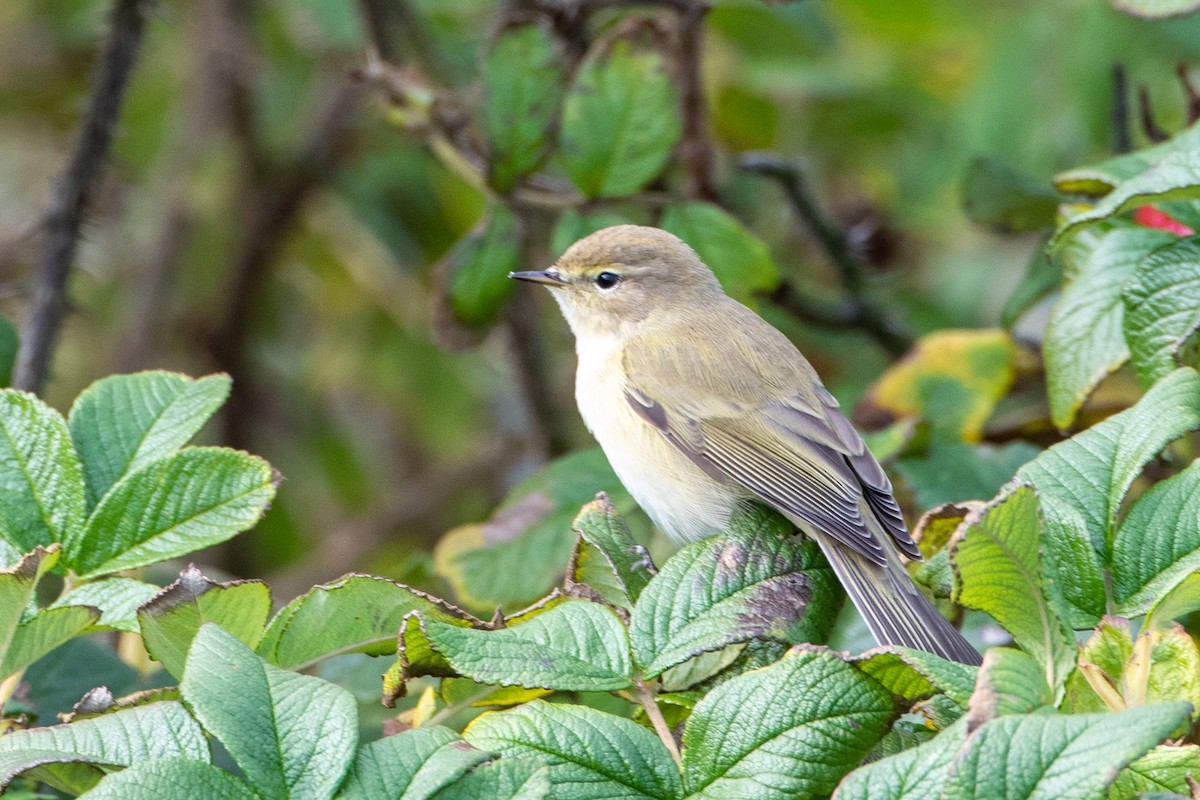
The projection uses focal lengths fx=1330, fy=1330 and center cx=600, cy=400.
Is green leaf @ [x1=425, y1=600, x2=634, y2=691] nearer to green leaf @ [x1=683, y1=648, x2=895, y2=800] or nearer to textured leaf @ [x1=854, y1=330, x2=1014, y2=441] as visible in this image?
green leaf @ [x1=683, y1=648, x2=895, y2=800]

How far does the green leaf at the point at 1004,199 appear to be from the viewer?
270 centimetres

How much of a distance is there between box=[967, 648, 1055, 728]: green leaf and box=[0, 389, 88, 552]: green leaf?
107 cm

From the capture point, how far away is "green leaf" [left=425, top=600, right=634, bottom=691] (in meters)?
1.39

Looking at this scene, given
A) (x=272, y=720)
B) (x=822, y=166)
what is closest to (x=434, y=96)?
(x=272, y=720)

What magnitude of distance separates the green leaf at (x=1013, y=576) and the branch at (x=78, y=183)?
194cm

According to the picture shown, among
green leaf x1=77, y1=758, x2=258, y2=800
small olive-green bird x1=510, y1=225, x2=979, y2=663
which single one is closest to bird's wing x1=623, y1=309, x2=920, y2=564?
small olive-green bird x1=510, y1=225, x2=979, y2=663

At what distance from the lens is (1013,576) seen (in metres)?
1.43

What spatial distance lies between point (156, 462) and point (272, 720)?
465mm

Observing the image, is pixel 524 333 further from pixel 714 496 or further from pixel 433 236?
pixel 433 236

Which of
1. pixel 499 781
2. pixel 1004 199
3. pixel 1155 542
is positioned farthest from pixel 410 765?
pixel 1004 199

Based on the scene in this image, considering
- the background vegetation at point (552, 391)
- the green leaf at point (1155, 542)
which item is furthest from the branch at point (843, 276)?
the green leaf at point (1155, 542)

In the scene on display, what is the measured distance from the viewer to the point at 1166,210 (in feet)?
6.90

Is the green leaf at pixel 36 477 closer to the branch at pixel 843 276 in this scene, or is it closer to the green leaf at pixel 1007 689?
the green leaf at pixel 1007 689

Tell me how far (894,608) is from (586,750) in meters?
1.06
